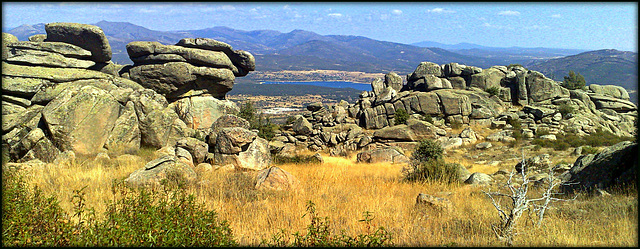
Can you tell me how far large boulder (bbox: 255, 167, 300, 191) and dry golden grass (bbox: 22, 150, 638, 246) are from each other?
343mm

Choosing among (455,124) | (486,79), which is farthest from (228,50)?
(486,79)

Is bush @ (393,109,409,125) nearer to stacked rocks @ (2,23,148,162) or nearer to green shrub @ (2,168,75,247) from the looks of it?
stacked rocks @ (2,23,148,162)

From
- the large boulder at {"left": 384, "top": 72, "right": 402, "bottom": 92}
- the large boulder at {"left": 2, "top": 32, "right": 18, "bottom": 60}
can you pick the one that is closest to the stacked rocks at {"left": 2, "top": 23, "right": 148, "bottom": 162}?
Answer: the large boulder at {"left": 2, "top": 32, "right": 18, "bottom": 60}

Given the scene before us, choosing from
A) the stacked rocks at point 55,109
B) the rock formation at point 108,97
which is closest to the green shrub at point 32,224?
the rock formation at point 108,97

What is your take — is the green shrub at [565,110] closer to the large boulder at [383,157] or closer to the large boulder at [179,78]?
the large boulder at [383,157]

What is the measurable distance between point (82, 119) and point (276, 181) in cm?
1141

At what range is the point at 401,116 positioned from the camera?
37250 mm

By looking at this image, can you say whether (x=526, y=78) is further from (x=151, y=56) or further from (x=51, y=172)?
(x=51, y=172)

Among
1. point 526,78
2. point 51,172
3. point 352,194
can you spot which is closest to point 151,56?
point 51,172

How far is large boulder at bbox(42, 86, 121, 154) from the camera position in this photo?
607 inches

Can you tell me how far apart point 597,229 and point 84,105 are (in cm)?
1930

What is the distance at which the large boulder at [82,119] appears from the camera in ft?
50.5

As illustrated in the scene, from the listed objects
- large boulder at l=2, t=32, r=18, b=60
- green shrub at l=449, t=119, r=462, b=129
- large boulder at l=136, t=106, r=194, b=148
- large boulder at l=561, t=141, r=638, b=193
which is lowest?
green shrub at l=449, t=119, r=462, b=129

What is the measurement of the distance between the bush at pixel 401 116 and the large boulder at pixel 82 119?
1057 inches
